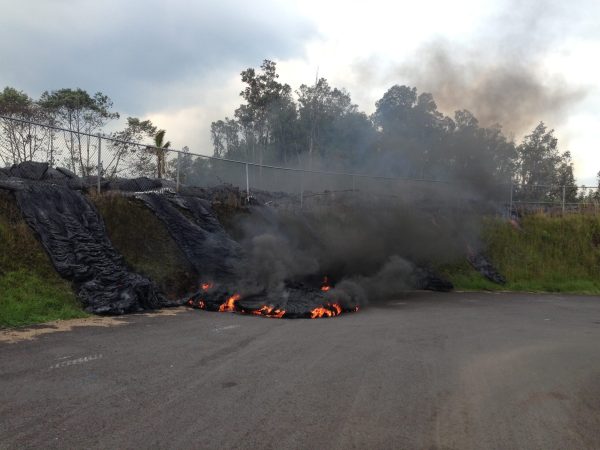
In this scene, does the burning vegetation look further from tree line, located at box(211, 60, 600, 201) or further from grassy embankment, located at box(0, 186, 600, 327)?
tree line, located at box(211, 60, 600, 201)

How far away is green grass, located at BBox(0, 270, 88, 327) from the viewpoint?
26.8 feet

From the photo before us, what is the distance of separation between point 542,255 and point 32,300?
18.9 metres

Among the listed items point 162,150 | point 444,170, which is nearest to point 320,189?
point 162,150

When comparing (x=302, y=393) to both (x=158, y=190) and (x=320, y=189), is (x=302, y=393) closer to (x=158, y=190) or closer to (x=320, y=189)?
(x=158, y=190)

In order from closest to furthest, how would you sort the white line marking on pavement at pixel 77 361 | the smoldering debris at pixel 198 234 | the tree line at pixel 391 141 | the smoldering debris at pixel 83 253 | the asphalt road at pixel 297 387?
the asphalt road at pixel 297 387 → the white line marking on pavement at pixel 77 361 → the smoldering debris at pixel 83 253 → the smoldering debris at pixel 198 234 → the tree line at pixel 391 141

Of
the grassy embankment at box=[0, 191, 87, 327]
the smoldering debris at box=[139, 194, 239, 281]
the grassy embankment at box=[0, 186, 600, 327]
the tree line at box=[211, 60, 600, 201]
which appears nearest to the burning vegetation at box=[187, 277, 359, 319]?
the smoldering debris at box=[139, 194, 239, 281]

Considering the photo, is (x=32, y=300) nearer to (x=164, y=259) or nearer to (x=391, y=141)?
(x=164, y=259)

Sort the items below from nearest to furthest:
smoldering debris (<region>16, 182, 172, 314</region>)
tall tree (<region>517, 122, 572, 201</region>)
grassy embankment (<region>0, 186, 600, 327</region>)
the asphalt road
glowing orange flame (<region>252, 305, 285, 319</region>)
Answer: the asphalt road → grassy embankment (<region>0, 186, 600, 327</region>) → smoldering debris (<region>16, 182, 172, 314</region>) → glowing orange flame (<region>252, 305, 285, 319</region>) → tall tree (<region>517, 122, 572, 201</region>)

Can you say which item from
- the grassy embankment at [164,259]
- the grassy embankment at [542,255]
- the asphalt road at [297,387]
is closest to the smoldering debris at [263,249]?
the grassy embankment at [164,259]

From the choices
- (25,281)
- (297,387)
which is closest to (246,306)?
(25,281)

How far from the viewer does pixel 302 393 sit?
16.4ft

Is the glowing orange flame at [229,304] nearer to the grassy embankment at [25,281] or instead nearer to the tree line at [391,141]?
the grassy embankment at [25,281]

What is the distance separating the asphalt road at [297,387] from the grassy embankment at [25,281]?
49.4 inches

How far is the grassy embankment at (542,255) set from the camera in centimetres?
1811
